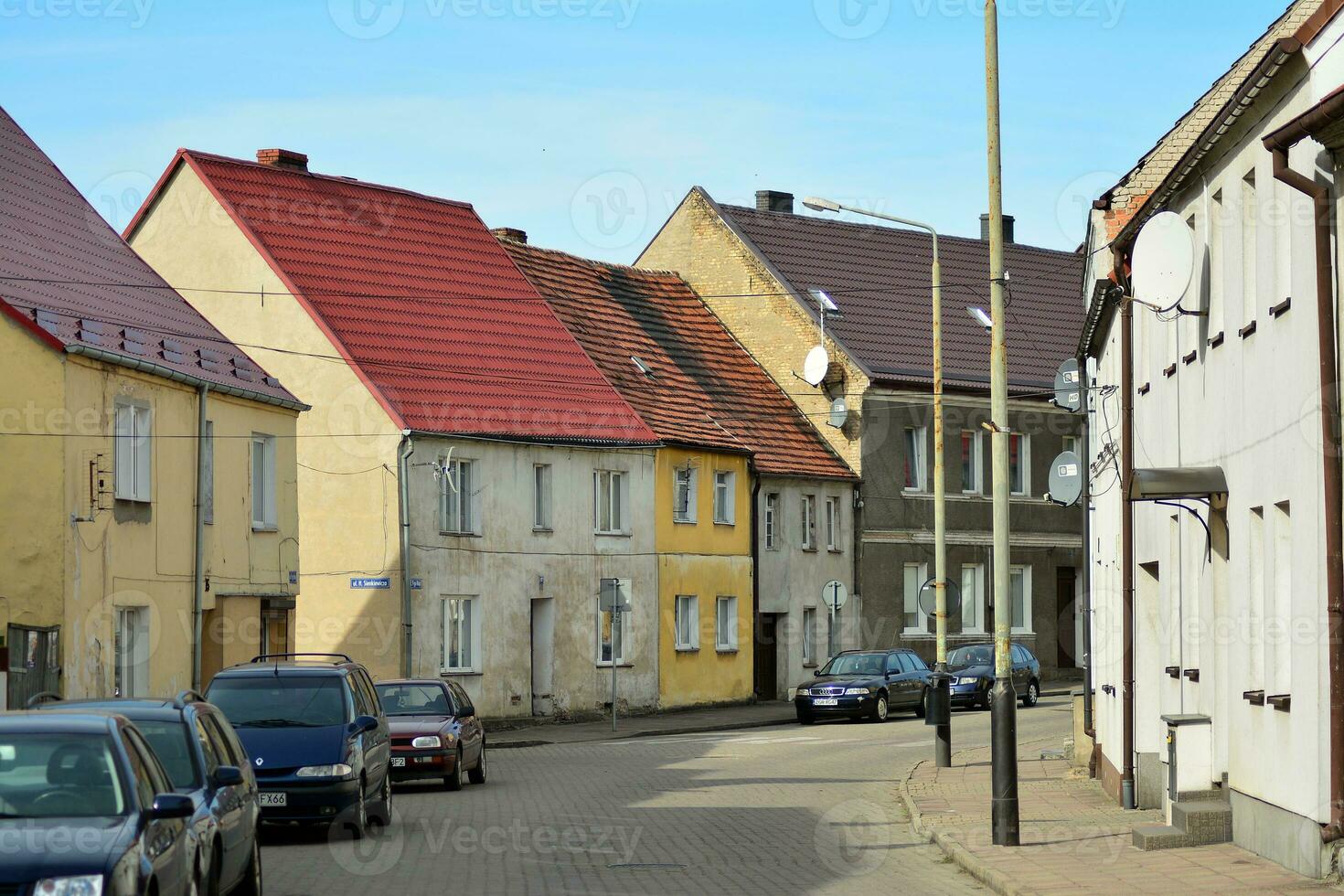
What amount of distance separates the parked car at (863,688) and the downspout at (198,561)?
1481 centimetres

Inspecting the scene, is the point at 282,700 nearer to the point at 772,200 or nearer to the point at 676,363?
the point at 676,363

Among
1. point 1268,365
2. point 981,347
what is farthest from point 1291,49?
point 981,347

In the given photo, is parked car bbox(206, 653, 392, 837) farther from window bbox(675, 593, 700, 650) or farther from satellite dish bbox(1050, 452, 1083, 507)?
window bbox(675, 593, 700, 650)

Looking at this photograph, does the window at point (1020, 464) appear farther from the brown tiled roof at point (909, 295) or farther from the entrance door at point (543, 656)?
the entrance door at point (543, 656)

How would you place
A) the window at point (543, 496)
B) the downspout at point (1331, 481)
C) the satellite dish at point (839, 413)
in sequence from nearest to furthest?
the downspout at point (1331, 481) → the window at point (543, 496) → the satellite dish at point (839, 413)

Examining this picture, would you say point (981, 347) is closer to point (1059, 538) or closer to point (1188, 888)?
point (1059, 538)

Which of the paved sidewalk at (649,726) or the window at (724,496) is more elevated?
the window at (724,496)

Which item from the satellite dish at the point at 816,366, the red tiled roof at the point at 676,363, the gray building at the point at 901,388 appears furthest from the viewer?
the gray building at the point at 901,388

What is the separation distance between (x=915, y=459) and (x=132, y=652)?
2864 centimetres

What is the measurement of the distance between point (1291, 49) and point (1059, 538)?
42798 millimetres

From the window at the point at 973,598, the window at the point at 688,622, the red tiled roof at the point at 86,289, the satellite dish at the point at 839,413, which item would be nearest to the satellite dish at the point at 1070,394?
the red tiled roof at the point at 86,289

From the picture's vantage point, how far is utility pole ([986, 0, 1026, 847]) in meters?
16.9

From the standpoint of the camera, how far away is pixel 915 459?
171 feet

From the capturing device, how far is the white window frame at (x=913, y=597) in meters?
51.5
